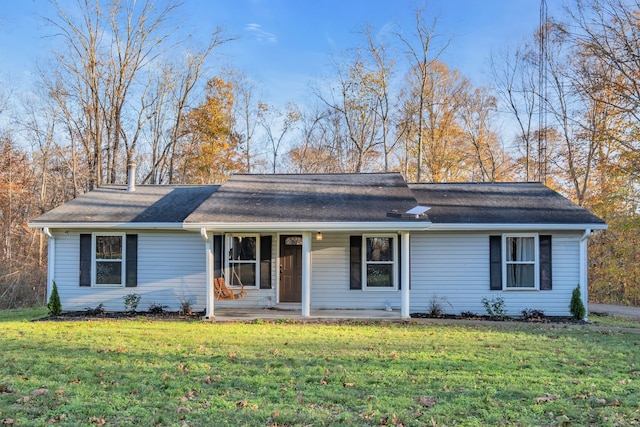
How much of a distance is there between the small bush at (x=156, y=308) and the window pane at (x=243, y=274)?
1754mm

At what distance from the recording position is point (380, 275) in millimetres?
11781

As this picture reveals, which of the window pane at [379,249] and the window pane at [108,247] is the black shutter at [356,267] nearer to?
the window pane at [379,249]

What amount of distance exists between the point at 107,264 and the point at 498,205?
1006cm

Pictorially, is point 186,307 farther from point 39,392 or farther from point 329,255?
point 39,392

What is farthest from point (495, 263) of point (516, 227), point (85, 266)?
point (85, 266)

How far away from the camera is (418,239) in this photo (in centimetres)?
1163

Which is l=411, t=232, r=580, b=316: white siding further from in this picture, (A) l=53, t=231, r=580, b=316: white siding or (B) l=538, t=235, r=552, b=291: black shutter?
(B) l=538, t=235, r=552, b=291: black shutter

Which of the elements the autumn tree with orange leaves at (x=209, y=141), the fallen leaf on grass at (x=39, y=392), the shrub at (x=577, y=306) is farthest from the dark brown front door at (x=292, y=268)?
the autumn tree with orange leaves at (x=209, y=141)

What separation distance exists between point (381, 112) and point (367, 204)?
1516 centimetres

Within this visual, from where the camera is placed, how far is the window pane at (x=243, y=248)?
1209 centimetres

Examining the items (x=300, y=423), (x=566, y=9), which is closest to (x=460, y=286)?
(x=300, y=423)

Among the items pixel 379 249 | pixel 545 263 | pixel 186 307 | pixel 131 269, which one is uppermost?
pixel 379 249

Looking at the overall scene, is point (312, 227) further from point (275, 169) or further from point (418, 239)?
point (275, 169)

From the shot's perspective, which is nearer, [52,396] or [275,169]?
[52,396]
